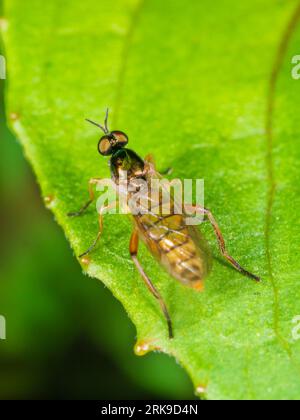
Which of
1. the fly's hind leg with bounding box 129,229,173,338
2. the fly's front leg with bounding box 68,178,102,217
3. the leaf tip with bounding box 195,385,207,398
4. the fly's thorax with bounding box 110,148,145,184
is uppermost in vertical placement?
the fly's thorax with bounding box 110,148,145,184

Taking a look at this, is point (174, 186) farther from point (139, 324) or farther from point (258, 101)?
point (139, 324)

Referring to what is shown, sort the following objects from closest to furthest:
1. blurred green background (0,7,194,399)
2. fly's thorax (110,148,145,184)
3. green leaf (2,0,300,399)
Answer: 1. green leaf (2,0,300,399)
2. fly's thorax (110,148,145,184)
3. blurred green background (0,7,194,399)

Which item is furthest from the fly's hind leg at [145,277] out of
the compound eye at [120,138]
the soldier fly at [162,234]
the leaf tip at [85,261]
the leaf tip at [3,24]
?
the leaf tip at [3,24]

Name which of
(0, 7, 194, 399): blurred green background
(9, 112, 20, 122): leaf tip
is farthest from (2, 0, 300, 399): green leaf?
(0, 7, 194, 399): blurred green background

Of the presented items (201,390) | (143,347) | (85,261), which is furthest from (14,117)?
(201,390)

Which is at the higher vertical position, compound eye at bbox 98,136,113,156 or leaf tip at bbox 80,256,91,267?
compound eye at bbox 98,136,113,156

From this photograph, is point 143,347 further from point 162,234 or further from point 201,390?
point 162,234

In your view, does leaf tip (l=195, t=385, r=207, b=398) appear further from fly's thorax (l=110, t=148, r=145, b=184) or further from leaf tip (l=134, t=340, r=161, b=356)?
fly's thorax (l=110, t=148, r=145, b=184)
